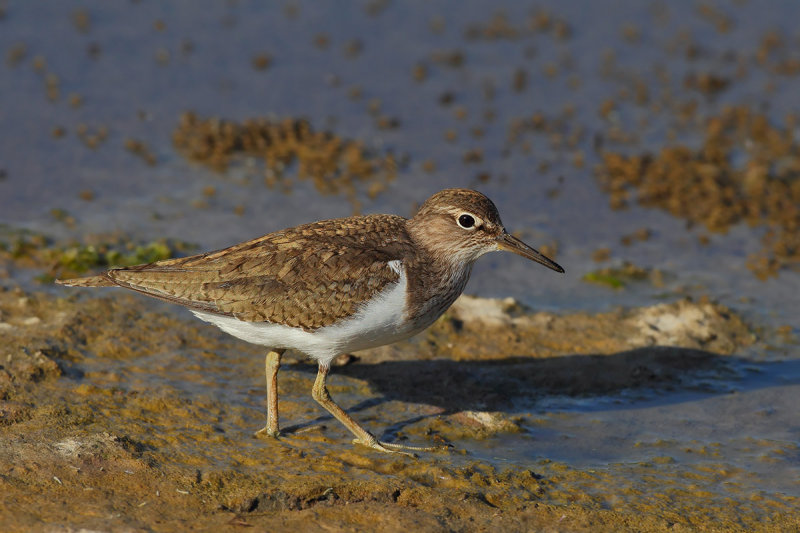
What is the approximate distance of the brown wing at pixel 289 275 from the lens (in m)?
8.05

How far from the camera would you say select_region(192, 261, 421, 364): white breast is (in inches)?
316

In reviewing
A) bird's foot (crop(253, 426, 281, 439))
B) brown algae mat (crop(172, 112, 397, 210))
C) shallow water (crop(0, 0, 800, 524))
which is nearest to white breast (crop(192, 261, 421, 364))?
bird's foot (crop(253, 426, 281, 439))

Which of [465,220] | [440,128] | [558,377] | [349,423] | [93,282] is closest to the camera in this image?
[349,423]

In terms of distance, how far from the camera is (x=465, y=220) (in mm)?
8734

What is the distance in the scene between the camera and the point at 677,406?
939 centimetres

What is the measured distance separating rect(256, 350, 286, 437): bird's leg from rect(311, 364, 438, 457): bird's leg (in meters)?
0.34

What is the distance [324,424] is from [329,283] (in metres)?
1.33

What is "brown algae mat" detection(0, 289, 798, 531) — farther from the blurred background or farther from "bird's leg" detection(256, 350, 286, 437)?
the blurred background

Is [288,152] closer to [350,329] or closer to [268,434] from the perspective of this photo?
[350,329]

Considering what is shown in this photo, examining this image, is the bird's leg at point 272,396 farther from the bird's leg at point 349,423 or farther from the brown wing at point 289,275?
the brown wing at point 289,275

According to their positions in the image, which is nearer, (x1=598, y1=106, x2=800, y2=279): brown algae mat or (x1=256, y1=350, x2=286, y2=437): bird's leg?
(x1=256, y1=350, x2=286, y2=437): bird's leg

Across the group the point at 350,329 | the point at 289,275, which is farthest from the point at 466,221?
the point at 289,275

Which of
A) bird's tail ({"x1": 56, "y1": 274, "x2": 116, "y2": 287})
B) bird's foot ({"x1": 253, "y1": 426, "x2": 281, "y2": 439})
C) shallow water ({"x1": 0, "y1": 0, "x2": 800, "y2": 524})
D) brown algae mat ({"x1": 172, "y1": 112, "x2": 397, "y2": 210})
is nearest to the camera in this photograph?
bird's foot ({"x1": 253, "y1": 426, "x2": 281, "y2": 439})

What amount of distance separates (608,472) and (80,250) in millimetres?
6301
